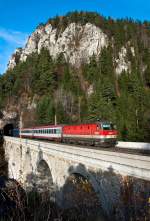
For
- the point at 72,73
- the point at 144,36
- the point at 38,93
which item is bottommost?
the point at 38,93

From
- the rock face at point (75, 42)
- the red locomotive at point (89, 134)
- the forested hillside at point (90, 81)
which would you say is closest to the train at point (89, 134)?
the red locomotive at point (89, 134)

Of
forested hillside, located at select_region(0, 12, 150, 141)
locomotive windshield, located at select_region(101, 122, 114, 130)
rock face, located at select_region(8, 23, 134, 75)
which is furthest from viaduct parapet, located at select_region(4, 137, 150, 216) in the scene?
rock face, located at select_region(8, 23, 134, 75)

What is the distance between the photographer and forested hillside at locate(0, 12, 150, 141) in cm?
6250

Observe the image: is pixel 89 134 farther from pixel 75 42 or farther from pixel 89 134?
pixel 75 42

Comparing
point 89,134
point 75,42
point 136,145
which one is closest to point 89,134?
point 89,134

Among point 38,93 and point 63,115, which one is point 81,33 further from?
point 63,115

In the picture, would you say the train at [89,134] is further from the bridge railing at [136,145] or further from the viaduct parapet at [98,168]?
the viaduct parapet at [98,168]

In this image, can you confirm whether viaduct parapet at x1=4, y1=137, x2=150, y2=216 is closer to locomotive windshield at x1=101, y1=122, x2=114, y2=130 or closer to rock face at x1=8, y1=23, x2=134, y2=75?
locomotive windshield at x1=101, y1=122, x2=114, y2=130

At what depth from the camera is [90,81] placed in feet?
286

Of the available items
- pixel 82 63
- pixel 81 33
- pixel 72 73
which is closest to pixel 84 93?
pixel 72 73

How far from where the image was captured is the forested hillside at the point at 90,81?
62.5m

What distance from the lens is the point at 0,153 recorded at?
4772cm

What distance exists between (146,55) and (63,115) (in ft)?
150

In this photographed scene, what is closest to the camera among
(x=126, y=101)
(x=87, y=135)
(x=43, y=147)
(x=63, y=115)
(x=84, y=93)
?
(x=43, y=147)
